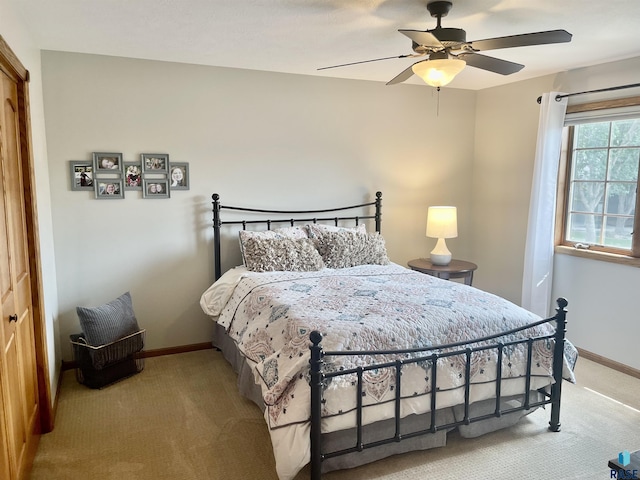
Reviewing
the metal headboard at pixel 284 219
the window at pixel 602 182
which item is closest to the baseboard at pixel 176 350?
the metal headboard at pixel 284 219

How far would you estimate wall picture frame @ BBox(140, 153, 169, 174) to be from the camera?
12.3 feet

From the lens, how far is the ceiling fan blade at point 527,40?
2.17 meters

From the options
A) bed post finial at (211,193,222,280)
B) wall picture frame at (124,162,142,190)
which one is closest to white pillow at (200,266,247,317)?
bed post finial at (211,193,222,280)

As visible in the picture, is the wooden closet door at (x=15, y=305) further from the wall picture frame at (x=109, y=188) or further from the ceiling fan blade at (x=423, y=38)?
the ceiling fan blade at (x=423, y=38)

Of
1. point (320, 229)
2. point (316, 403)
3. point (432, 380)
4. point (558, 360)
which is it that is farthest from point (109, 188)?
point (558, 360)

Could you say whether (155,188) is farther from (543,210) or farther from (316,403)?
(543,210)

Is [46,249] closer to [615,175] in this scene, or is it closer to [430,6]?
[430,6]

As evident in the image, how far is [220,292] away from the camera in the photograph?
367 centimetres

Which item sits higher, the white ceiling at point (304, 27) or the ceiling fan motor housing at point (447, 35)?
the white ceiling at point (304, 27)

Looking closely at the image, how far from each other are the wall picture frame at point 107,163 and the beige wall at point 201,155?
0.06m

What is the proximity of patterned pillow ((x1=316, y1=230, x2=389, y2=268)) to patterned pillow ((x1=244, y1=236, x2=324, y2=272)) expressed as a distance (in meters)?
0.16

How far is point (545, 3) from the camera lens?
2.43 meters

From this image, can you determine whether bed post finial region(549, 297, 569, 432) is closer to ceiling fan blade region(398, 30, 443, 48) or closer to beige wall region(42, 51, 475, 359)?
ceiling fan blade region(398, 30, 443, 48)

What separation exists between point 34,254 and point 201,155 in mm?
1647
